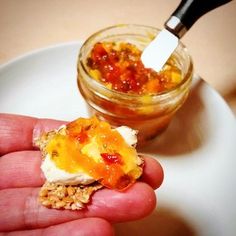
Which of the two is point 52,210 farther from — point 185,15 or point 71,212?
point 185,15

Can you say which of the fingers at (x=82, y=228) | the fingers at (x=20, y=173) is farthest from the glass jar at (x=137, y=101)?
the fingers at (x=82, y=228)

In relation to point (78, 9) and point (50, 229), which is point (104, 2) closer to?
point (78, 9)

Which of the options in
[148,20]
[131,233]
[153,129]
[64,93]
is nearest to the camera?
[131,233]

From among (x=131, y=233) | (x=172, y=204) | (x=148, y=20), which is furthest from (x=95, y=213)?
(x=148, y=20)

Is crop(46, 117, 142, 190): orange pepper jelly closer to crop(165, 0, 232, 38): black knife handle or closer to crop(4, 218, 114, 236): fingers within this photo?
crop(4, 218, 114, 236): fingers

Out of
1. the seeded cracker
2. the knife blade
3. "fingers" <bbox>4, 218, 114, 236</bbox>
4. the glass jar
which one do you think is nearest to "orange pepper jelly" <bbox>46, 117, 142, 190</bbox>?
the seeded cracker

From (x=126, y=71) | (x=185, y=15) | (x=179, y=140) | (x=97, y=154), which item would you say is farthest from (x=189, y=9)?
(x=97, y=154)
